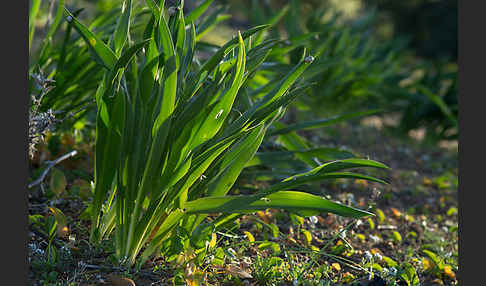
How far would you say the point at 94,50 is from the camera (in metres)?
1.68

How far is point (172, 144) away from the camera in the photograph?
5.39 feet

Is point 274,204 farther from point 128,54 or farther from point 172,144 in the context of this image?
point 128,54

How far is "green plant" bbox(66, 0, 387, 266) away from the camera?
1557 millimetres

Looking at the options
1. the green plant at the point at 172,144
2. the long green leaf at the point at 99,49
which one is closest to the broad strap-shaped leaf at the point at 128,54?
the green plant at the point at 172,144

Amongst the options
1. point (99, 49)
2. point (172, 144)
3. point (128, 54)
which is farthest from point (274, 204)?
point (99, 49)

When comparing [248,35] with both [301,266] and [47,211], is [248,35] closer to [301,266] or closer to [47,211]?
[301,266]

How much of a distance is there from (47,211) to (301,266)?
101 centimetres

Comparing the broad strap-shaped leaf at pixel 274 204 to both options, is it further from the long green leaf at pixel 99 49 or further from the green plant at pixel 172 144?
the long green leaf at pixel 99 49

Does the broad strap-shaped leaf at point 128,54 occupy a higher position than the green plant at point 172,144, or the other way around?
the broad strap-shaped leaf at point 128,54

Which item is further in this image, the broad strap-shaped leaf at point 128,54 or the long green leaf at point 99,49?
the long green leaf at point 99,49

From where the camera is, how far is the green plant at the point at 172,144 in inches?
61.3

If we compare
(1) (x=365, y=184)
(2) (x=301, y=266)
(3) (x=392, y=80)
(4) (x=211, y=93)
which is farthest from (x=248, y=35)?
(3) (x=392, y=80)

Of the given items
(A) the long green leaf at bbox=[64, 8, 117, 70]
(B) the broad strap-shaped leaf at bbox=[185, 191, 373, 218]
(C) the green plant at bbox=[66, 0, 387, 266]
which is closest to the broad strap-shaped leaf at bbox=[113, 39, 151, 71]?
(C) the green plant at bbox=[66, 0, 387, 266]

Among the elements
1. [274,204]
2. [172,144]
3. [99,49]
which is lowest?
[274,204]
